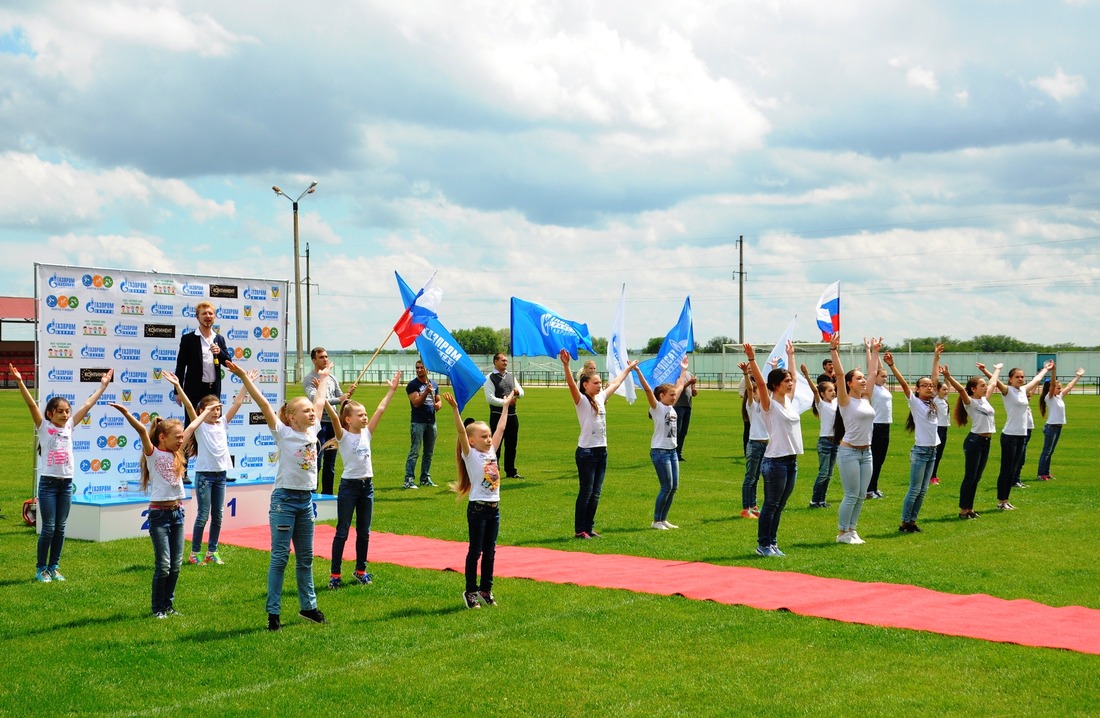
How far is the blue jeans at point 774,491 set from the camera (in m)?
12.5

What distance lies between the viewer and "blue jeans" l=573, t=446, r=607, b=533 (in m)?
13.9

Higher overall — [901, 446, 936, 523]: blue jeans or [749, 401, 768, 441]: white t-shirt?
[749, 401, 768, 441]: white t-shirt

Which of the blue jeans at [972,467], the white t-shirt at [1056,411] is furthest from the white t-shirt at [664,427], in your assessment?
the white t-shirt at [1056,411]

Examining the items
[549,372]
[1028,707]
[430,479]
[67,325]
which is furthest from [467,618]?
[549,372]

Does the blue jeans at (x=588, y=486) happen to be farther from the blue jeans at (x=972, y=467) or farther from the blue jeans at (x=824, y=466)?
the blue jeans at (x=972, y=467)

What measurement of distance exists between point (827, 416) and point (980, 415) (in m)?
2.25

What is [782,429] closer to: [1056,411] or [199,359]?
[199,359]

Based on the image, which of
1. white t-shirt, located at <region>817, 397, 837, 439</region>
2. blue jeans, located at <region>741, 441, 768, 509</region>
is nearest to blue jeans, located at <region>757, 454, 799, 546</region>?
blue jeans, located at <region>741, 441, 768, 509</region>

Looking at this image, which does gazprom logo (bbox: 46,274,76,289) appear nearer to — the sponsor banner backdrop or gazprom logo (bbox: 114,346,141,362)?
the sponsor banner backdrop

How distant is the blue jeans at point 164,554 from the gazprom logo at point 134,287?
642 cm

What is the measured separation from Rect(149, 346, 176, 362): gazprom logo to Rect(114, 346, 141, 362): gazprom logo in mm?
203

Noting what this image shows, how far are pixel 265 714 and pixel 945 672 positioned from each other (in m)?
4.84

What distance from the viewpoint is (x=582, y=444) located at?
14172 mm

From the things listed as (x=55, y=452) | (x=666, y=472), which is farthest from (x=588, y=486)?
(x=55, y=452)
